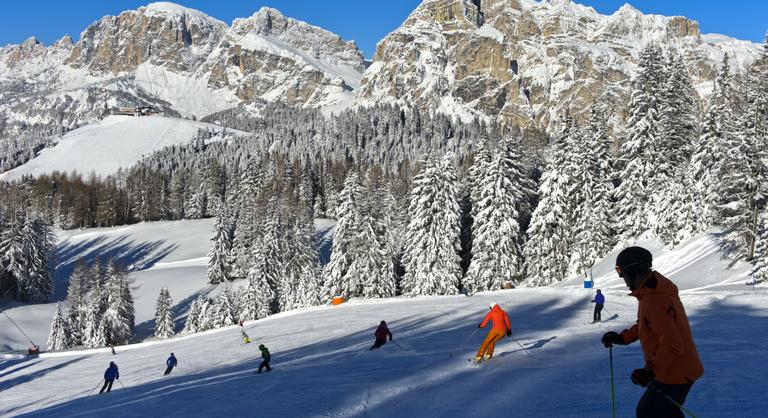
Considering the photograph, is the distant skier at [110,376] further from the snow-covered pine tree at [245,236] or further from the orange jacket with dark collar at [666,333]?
the snow-covered pine tree at [245,236]

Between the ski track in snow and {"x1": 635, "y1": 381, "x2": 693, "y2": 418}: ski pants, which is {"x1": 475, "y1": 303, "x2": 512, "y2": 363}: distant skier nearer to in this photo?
the ski track in snow

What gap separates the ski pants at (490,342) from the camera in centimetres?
1386

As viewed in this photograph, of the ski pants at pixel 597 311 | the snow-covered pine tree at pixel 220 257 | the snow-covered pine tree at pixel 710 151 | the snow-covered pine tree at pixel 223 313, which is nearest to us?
the ski pants at pixel 597 311

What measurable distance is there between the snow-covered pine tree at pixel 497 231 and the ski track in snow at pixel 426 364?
5.78m

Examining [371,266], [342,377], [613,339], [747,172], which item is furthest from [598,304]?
[371,266]

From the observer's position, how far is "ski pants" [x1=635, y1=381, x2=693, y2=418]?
16.8ft

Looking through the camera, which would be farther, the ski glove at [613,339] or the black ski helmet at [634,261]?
the ski glove at [613,339]

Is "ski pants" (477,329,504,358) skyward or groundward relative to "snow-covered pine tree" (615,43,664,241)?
groundward

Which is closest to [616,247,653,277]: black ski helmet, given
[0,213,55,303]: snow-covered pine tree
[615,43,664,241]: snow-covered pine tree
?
[615,43,664,241]: snow-covered pine tree

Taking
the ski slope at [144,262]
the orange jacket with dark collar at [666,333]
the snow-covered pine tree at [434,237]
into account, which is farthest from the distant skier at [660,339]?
the ski slope at [144,262]

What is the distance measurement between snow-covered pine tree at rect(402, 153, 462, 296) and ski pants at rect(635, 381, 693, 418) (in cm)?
3754

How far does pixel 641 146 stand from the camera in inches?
1661

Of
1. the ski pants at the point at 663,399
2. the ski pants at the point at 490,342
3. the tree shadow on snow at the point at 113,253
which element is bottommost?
the ski pants at the point at 490,342

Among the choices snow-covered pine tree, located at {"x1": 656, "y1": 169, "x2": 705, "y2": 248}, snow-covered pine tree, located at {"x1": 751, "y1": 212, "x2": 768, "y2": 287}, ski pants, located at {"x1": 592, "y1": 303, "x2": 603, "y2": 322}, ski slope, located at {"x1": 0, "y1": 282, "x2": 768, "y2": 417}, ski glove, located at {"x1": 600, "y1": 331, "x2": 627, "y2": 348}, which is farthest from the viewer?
snow-covered pine tree, located at {"x1": 656, "y1": 169, "x2": 705, "y2": 248}
